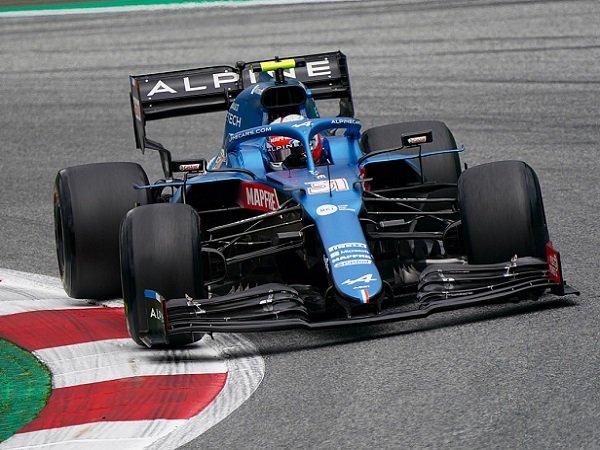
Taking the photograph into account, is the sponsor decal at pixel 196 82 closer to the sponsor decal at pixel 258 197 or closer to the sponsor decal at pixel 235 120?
the sponsor decal at pixel 235 120

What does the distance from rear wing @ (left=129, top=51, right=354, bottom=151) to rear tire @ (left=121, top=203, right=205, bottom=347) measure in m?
2.78

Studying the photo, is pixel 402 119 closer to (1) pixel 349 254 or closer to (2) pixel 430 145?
(2) pixel 430 145

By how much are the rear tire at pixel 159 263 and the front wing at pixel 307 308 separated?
0.24ft

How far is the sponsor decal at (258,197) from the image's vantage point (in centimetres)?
773

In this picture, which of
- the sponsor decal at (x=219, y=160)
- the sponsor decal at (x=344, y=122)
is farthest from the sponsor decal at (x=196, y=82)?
the sponsor decal at (x=344, y=122)

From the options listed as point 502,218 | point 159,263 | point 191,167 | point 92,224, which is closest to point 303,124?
point 191,167

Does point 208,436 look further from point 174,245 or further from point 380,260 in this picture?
point 380,260

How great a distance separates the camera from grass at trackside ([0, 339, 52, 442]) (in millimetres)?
6094

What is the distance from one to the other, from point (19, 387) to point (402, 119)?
7737mm

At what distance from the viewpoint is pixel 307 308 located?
7199mm

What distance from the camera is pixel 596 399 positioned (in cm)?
568

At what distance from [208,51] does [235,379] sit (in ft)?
37.2

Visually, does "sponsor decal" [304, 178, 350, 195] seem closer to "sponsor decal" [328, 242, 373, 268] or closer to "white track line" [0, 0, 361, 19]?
"sponsor decal" [328, 242, 373, 268]

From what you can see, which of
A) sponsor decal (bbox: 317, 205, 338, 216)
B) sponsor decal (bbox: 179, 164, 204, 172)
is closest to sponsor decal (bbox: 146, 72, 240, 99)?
sponsor decal (bbox: 179, 164, 204, 172)
